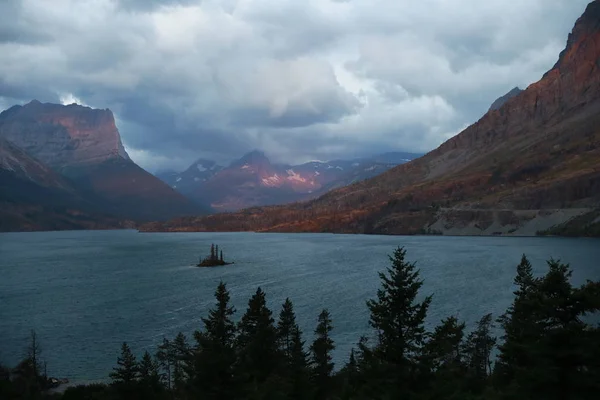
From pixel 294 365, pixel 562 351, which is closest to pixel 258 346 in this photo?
pixel 294 365

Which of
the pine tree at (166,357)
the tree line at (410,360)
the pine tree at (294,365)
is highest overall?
the tree line at (410,360)

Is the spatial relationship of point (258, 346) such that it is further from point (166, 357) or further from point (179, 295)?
point (179, 295)

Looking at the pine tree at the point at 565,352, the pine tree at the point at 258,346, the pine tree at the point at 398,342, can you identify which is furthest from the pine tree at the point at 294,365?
the pine tree at the point at 565,352

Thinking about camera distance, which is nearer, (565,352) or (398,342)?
(565,352)

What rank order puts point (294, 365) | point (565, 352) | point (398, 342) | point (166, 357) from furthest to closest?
point (166, 357)
point (294, 365)
point (398, 342)
point (565, 352)

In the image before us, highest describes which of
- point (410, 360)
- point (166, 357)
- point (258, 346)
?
point (410, 360)

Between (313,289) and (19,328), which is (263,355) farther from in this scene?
(313,289)

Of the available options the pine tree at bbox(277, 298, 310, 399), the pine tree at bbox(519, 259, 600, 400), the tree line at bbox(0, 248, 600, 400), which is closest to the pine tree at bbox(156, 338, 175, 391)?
the pine tree at bbox(277, 298, 310, 399)

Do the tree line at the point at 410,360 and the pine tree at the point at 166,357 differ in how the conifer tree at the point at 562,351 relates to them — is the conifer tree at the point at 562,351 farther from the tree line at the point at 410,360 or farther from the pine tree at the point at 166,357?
the pine tree at the point at 166,357

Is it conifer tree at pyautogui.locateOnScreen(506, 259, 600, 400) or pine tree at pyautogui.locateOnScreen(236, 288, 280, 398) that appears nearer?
conifer tree at pyautogui.locateOnScreen(506, 259, 600, 400)

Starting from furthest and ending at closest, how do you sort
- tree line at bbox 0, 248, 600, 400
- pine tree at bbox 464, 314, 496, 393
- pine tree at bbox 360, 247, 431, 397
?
1. pine tree at bbox 464, 314, 496, 393
2. pine tree at bbox 360, 247, 431, 397
3. tree line at bbox 0, 248, 600, 400

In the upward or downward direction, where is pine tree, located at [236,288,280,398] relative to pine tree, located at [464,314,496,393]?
upward

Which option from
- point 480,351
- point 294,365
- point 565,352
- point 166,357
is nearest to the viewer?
point 565,352

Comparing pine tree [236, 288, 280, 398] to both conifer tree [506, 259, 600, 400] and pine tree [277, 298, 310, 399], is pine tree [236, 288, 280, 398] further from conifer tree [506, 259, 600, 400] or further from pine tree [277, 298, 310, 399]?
conifer tree [506, 259, 600, 400]
